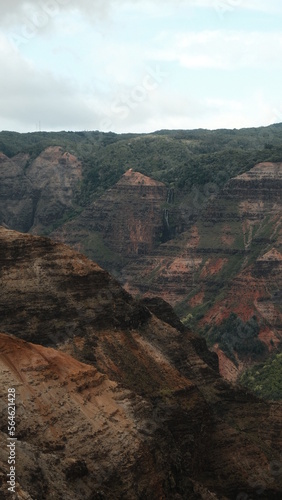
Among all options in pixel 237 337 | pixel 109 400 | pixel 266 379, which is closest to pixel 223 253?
pixel 237 337

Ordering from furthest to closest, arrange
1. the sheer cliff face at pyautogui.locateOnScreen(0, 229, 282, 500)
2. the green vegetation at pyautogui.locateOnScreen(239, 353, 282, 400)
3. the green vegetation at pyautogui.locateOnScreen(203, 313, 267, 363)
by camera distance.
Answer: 1. the green vegetation at pyautogui.locateOnScreen(203, 313, 267, 363)
2. the green vegetation at pyautogui.locateOnScreen(239, 353, 282, 400)
3. the sheer cliff face at pyautogui.locateOnScreen(0, 229, 282, 500)

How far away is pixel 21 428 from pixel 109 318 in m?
21.3

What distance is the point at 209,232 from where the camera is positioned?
181 meters

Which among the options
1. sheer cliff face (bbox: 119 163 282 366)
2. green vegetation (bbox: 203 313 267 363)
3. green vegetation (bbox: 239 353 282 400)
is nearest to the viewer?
green vegetation (bbox: 239 353 282 400)

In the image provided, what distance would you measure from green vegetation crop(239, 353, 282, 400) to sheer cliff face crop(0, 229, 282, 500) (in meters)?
25.7

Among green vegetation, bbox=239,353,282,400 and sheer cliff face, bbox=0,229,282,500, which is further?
green vegetation, bbox=239,353,282,400

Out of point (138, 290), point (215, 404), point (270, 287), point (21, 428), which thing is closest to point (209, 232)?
point (138, 290)

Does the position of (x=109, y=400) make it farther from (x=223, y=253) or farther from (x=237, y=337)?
(x=223, y=253)

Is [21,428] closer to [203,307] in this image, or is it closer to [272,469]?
[272,469]

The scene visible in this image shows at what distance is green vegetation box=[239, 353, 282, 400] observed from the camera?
115125 millimetres

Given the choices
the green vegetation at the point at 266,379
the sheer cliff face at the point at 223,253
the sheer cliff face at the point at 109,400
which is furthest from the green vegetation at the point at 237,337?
the sheer cliff face at the point at 109,400

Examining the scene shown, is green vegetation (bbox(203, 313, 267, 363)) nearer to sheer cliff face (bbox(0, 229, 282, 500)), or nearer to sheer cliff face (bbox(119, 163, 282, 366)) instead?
sheer cliff face (bbox(119, 163, 282, 366))

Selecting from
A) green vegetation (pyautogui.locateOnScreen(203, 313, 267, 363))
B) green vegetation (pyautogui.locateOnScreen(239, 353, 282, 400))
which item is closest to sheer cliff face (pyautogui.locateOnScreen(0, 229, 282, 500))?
green vegetation (pyautogui.locateOnScreen(239, 353, 282, 400))

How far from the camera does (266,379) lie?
12531cm
